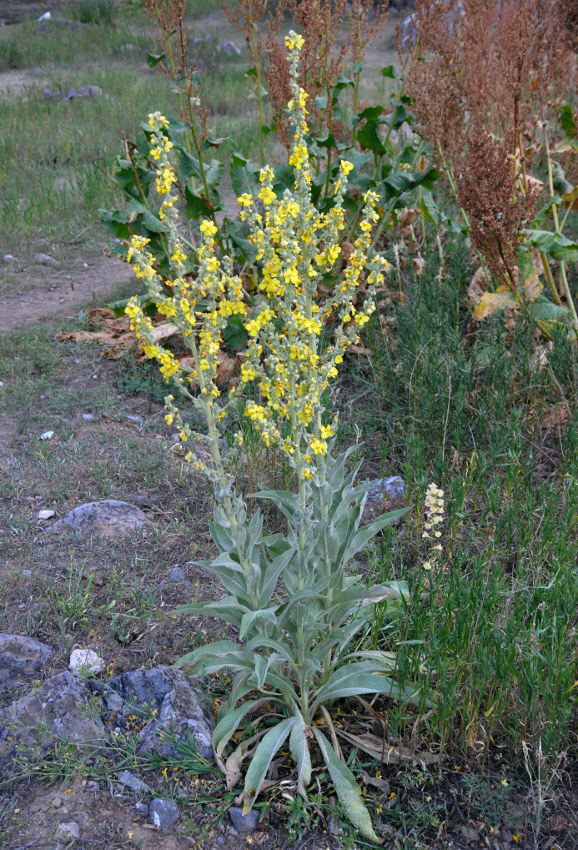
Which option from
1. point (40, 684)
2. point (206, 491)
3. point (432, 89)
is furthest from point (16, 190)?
point (40, 684)

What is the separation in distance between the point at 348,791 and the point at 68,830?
0.78 m

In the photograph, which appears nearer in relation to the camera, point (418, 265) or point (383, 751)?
point (383, 751)

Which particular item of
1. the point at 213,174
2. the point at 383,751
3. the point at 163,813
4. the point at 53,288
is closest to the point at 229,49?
the point at 53,288

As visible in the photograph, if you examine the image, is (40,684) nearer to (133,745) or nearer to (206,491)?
(133,745)

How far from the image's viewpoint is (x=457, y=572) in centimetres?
230

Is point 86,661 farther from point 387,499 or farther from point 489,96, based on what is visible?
point 489,96

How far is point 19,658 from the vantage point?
2510mm

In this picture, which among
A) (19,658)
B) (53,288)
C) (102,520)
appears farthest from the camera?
(53,288)

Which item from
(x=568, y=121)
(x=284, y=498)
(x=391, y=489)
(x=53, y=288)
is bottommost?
(x=391, y=489)

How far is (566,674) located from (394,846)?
26.7 inches

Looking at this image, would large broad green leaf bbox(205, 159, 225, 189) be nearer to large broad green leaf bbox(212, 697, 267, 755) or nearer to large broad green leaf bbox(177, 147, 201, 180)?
large broad green leaf bbox(177, 147, 201, 180)

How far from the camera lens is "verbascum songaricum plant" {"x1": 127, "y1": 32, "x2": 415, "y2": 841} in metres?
1.92

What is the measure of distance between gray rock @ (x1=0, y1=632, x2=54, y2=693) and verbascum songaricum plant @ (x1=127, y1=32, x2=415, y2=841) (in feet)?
1.91

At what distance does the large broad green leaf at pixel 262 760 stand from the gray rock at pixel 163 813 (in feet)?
0.65
